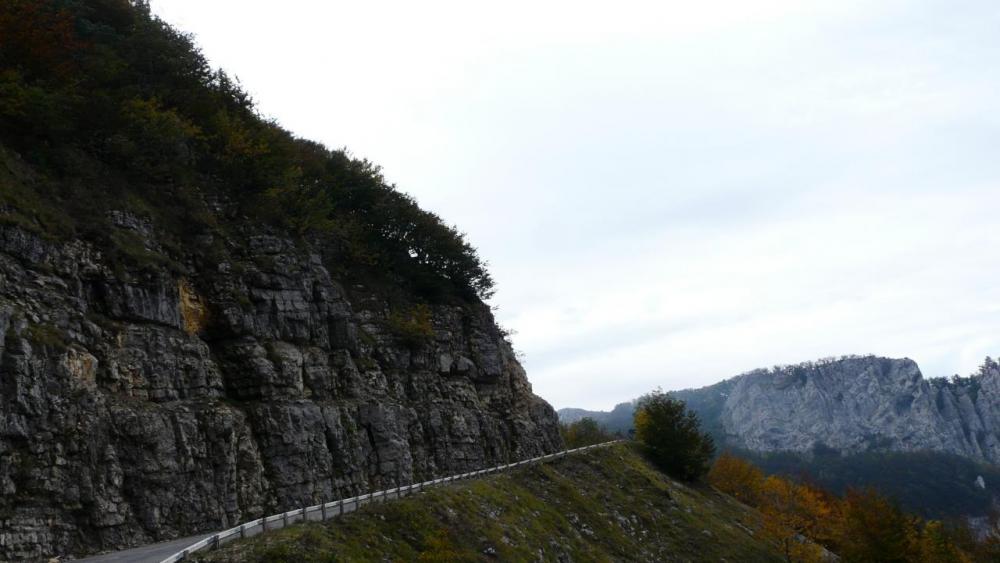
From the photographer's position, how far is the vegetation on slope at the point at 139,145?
31.5m

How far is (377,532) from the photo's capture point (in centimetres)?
2905

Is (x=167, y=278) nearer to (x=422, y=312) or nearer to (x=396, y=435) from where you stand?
(x=396, y=435)

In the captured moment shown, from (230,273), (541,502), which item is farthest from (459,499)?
(230,273)

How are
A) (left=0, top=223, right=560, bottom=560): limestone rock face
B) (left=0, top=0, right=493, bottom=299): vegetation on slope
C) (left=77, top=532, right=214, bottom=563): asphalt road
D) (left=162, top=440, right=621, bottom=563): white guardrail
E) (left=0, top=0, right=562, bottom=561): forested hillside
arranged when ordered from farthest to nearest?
(left=0, top=0, right=493, bottom=299): vegetation on slope < (left=0, top=0, right=562, bottom=561): forested hillside < (left=0, top=223, right=560, bottom=560): limestone rock face < (left=162, top=440, right=621, bottom=563): white guardrail < (left=77, top=532, right=214, bottom=563): asphalt road

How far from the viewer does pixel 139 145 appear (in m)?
37.0

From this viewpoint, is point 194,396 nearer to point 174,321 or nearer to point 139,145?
point 174,321

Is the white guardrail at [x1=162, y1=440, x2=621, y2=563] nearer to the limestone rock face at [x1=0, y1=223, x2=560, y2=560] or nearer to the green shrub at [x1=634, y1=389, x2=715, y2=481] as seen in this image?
the limestone rock face at [x1=0, y1=223, x2=560, y2=560]

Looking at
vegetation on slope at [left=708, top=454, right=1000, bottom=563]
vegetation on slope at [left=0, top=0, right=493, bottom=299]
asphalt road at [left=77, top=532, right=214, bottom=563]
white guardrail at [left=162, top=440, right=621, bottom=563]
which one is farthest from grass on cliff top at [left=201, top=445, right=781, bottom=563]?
vegetation on slope at [left=0, top=0, right=493, bottom=299]

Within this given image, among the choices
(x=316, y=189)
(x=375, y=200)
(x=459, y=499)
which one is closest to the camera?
(x=459, y=499)

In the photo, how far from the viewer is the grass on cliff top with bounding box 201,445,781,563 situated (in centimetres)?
2677

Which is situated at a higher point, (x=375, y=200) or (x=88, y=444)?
(x=375, y=200)

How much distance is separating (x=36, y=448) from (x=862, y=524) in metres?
58.0

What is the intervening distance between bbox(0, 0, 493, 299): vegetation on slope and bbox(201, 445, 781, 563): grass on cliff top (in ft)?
51.6

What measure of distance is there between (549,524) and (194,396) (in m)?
21.1
